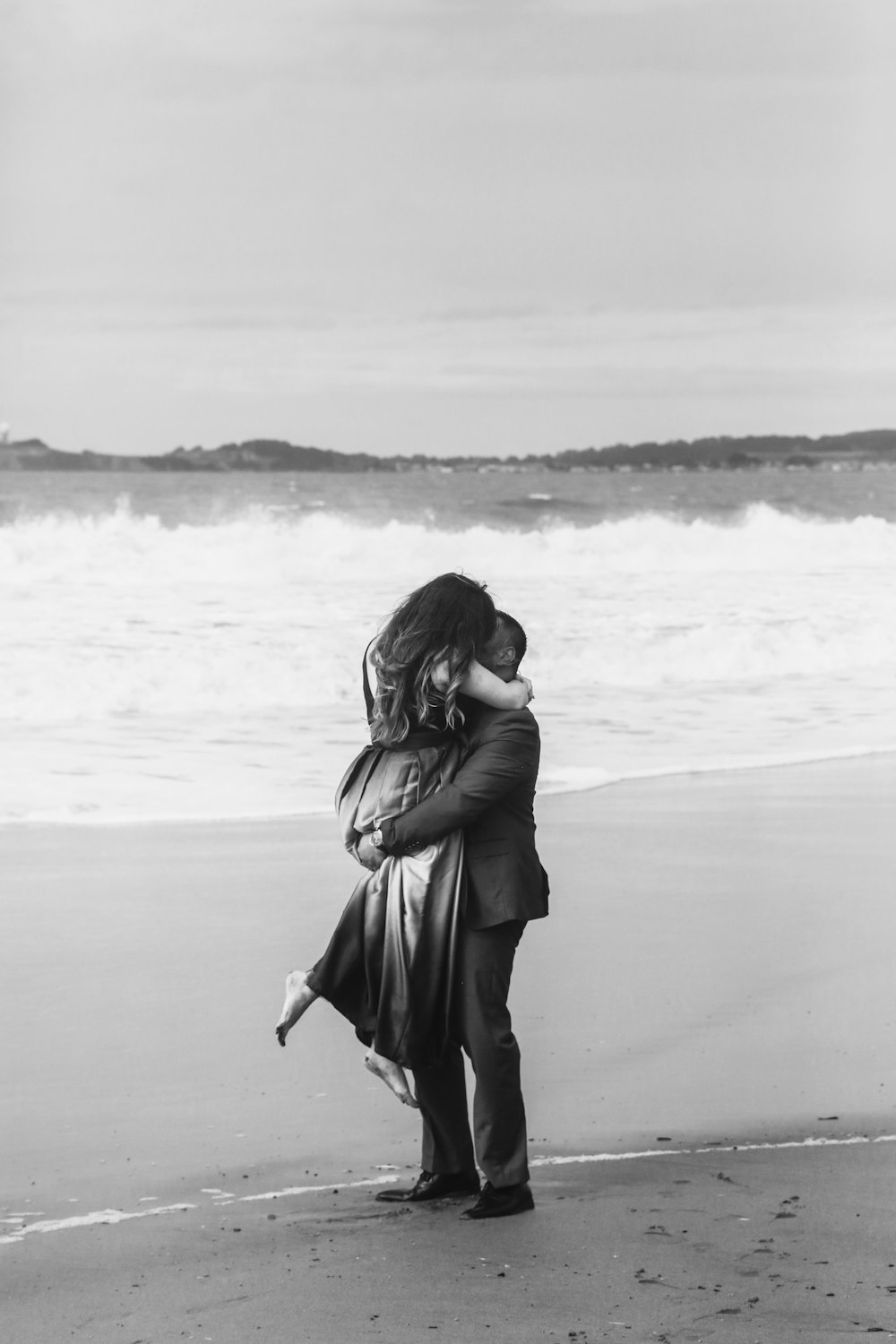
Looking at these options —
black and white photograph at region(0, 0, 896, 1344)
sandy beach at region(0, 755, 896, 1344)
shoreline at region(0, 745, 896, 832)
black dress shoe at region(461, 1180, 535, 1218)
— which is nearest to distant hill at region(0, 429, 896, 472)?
black and white photograph at region(0, 0, 896, 1344)

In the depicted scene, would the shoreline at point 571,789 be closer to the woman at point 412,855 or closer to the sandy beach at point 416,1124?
the sandy beach at point 416,1124

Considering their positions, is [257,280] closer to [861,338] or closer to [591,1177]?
[861,338]

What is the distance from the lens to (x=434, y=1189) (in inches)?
105

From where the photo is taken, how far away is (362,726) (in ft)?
32.0

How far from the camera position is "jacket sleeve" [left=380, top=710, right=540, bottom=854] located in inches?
101

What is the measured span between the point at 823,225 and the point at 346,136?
19.3 feet

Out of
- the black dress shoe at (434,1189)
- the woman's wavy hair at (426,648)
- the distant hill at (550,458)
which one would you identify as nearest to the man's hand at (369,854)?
the woman's wavy hair at (426,648)

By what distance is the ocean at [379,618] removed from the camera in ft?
27.0

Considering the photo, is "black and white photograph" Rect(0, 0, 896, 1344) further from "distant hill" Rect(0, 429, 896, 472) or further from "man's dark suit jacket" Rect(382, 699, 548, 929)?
"distant hill" Rect(0, 429, 896, 472)

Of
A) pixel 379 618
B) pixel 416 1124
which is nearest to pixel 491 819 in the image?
pixel 416 1124

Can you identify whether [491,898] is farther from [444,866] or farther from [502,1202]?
[502,1202]

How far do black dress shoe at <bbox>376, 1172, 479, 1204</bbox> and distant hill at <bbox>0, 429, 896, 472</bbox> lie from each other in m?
18.3

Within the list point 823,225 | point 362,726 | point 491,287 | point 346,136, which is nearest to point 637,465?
point 491,287

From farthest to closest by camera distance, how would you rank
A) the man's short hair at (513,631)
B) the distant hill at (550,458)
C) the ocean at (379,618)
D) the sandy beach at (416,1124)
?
the distant hill at (550,458), the ocean at (379,618), the man's short hair at (513,631), the sandy beach at (416,1124)
